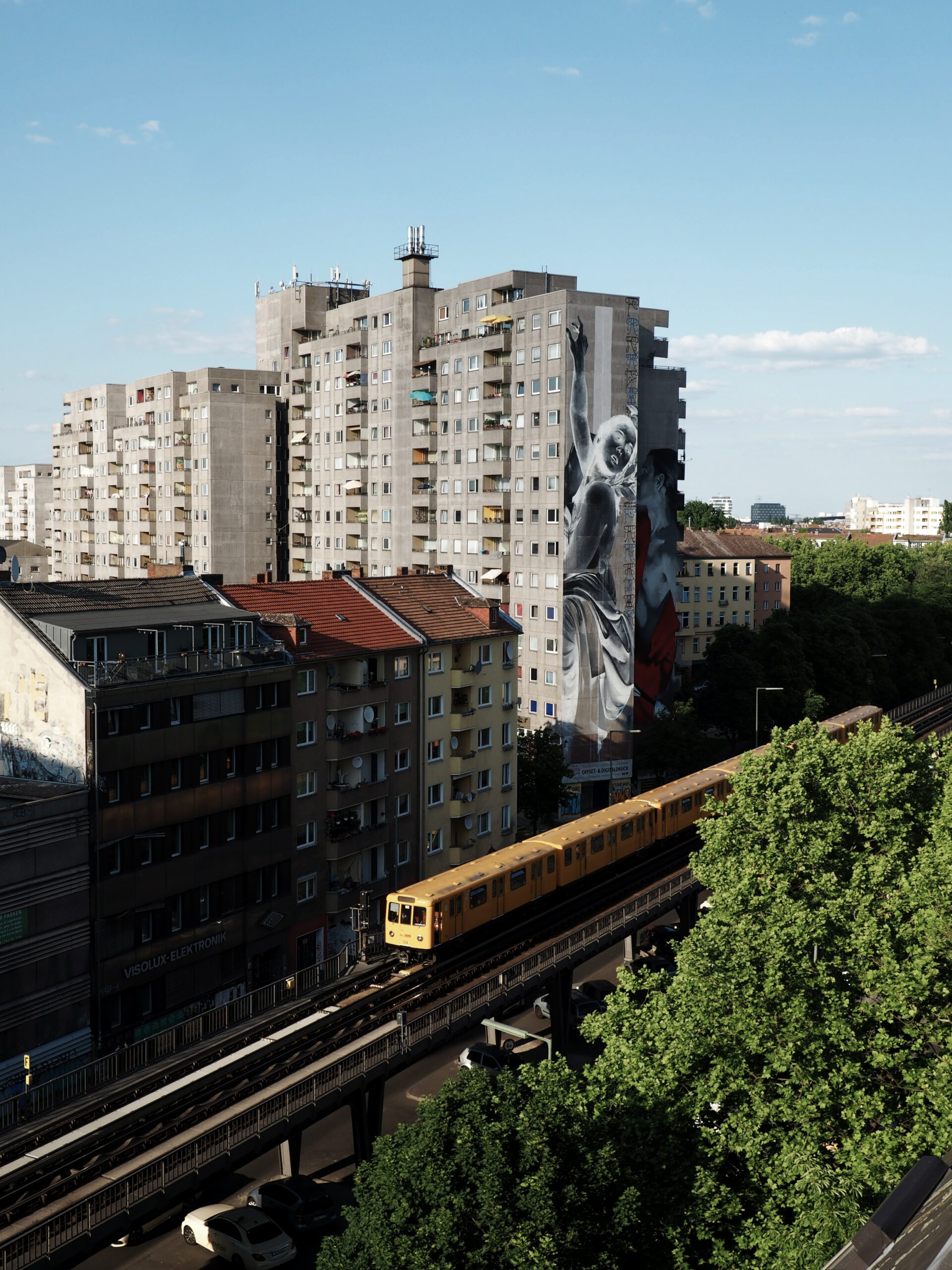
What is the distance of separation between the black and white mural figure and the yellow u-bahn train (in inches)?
740

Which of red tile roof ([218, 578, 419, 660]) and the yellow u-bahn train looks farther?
red tile roof ([218, 578, 419, 660])

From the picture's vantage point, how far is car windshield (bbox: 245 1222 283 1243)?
34.4 metres

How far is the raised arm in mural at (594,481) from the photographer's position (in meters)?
88.5

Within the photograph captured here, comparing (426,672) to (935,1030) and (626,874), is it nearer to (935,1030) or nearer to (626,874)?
(626,874)

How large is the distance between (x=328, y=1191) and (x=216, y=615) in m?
24.1

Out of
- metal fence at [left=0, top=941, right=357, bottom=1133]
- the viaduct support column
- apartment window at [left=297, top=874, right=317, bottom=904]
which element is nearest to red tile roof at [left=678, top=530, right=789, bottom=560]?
apartment window at [left=297, top=874, right=317, bottom=904]

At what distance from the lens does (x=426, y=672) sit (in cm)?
6262

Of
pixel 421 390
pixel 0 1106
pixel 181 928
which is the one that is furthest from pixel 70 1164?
pixel 421 390

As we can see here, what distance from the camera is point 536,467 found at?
90.6 meters

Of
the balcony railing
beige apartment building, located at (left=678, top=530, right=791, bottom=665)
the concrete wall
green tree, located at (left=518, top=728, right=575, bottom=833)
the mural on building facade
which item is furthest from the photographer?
beige apartment building, located at (left=678, top=530, right=791, bottom=665)

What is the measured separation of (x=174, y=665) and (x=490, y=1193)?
3041cm

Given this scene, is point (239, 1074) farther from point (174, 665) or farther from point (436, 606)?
point (436, 606)

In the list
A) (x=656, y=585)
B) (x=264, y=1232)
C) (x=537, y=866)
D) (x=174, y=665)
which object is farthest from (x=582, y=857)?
(x=656, y=585)

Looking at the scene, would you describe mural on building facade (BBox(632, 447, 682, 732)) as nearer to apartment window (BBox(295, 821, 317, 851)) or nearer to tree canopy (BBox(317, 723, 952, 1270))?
apartment window (BBox(295, 821, 317, 851))
